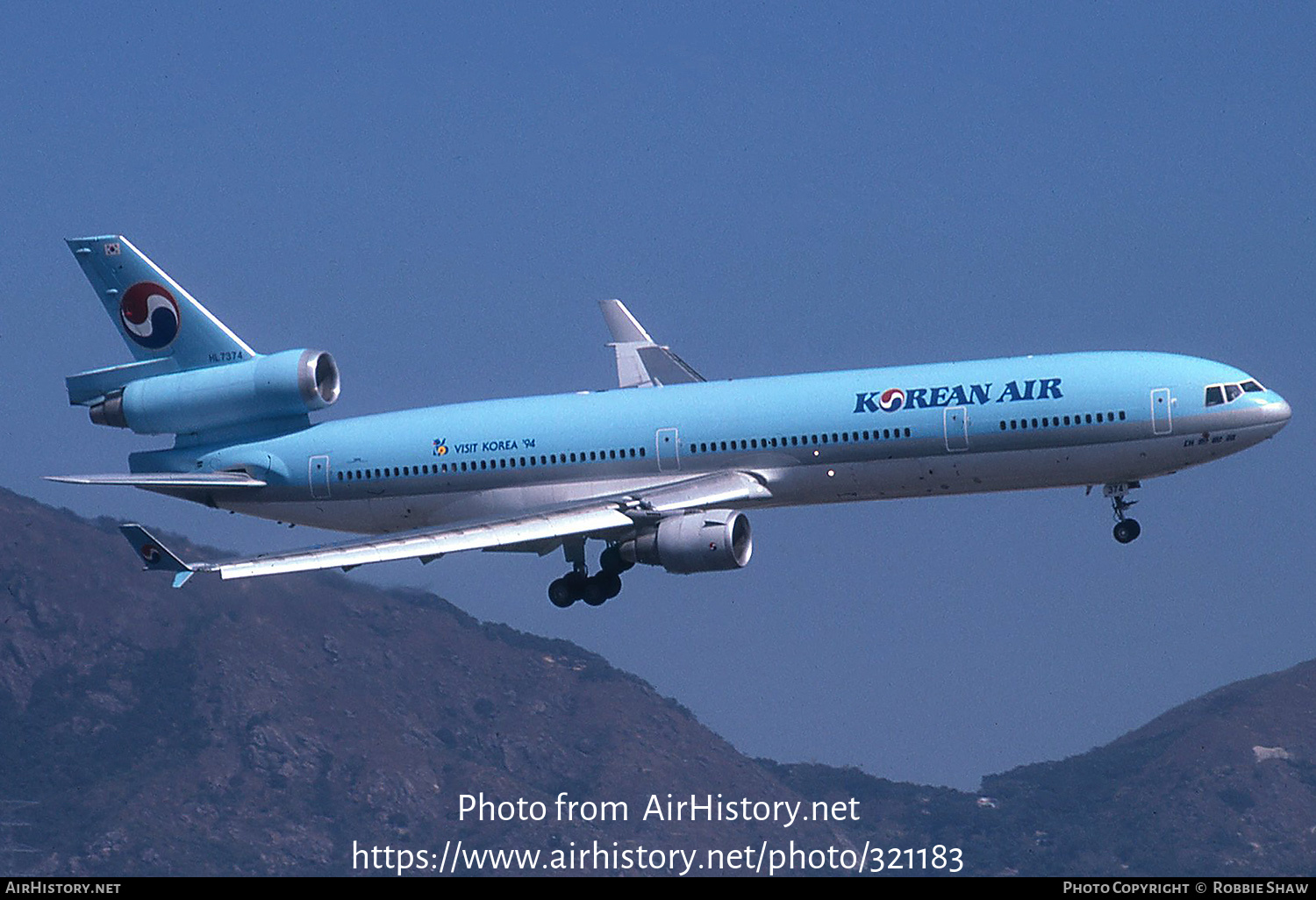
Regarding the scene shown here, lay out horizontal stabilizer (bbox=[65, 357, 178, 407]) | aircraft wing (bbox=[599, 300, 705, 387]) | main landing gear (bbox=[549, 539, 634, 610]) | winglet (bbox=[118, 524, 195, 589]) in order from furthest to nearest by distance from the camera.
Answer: aircraft wing (bbox=[599, 300, 705, 387]) < horizontal stabilizer (bbox=[65, 357, 178, 407]) < main landing gear (bbox=[549, 539, 634, 610]) < winglet (bbox=[118, 524, 195, 589])

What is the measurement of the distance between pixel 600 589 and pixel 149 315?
74.9 ft

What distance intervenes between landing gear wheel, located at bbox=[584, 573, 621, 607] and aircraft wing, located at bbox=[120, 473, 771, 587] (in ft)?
16.2

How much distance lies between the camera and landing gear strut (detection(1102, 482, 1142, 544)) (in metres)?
66.4

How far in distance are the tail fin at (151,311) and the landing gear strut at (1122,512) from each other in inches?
1361

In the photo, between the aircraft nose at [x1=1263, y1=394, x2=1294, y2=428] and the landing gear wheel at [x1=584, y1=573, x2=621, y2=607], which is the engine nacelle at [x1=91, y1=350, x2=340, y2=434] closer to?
the landing gear wheel at [x1=584, y1=573, x2=621, y2=607]

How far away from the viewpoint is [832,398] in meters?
65.8

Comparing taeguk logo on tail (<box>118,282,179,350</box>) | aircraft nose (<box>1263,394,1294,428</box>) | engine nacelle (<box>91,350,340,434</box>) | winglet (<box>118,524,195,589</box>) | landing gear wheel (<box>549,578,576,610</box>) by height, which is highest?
taeguk logo on tail (<box>118,282,179,350</box>)

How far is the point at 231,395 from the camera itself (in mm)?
74812

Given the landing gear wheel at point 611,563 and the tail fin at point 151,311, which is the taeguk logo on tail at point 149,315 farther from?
the landing gear wheel at point 611,563

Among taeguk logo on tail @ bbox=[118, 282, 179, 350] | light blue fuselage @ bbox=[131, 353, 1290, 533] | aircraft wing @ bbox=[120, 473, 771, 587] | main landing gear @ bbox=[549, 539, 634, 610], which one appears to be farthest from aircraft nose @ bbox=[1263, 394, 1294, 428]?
taeguk logo on tail @ bbox=[118, 282, 179, 350]

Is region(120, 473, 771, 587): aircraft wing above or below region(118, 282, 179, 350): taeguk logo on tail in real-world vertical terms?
below
